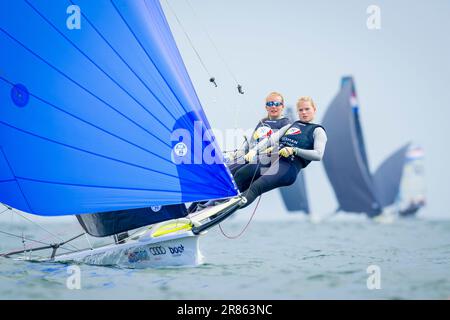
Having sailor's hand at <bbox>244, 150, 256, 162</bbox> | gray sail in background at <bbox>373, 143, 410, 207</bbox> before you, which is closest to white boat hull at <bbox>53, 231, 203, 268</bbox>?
sailor's hand at <bbox>244, 150, 256, 162</bbox>

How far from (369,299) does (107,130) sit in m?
3.24

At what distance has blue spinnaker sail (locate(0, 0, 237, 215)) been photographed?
23.4ft

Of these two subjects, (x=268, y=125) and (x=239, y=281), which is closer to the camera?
(x=239, y=281)

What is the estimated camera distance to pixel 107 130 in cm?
715

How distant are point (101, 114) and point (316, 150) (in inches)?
97.5

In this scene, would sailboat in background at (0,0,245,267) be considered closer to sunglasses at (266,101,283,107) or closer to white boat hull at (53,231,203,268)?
white boat hull at (53,231,203,268)

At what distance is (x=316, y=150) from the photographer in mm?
7699

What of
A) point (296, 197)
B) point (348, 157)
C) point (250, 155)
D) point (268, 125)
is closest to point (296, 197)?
point (296, 197)

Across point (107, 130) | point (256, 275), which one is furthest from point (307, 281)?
point (107, 130)

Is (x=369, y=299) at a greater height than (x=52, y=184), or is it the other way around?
(x=52, y=184)

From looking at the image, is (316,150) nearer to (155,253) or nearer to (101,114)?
(155,253)

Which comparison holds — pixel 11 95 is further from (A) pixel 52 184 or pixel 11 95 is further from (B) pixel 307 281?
(B) pixel 307 281
